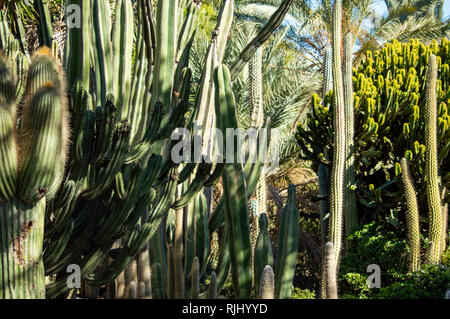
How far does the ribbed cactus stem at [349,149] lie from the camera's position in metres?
8.18

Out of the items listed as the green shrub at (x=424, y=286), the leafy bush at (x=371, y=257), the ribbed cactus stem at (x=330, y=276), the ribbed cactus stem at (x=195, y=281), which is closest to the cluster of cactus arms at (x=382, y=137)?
the leafy bush at (x=371, y=257)

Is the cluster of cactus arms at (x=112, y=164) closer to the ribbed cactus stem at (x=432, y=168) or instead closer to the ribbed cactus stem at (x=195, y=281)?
the ribbed cactus stem at (x=195, y=281)

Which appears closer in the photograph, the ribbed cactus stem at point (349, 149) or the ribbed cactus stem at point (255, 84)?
the ribbed cactus stem at point (349, 149)

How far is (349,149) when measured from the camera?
27.1 feet

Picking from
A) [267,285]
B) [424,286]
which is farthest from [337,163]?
[267,285]

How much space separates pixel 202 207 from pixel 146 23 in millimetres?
1412

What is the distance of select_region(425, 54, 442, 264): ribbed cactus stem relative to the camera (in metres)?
7.11

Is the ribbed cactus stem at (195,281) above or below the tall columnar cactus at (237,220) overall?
below

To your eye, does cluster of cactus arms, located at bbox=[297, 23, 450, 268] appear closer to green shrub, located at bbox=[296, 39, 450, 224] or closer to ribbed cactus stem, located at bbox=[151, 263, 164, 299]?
green shrub, located at bbox=[296, 39, 450, 224]

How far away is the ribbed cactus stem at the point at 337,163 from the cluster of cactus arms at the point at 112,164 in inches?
150

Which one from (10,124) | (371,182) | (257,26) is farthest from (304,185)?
(10,124)

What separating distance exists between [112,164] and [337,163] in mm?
4994

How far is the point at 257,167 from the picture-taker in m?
3.60

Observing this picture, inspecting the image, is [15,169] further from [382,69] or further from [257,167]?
[382,69]
